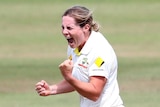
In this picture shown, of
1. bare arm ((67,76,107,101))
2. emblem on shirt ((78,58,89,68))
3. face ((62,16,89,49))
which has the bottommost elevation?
bare arm ((67,76,107,101))

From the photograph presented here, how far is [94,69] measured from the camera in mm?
6781

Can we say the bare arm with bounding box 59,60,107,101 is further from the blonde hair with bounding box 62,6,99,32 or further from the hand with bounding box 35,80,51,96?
the hand with bounding box 35,80,51,96

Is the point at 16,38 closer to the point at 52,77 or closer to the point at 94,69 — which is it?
the point at 52,77

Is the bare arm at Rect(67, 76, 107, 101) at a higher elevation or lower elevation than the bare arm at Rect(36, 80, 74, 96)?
higher

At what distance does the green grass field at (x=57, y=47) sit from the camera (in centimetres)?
1530

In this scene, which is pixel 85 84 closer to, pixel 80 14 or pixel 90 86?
pixel 90 86

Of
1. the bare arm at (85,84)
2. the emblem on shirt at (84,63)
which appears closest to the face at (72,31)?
the emblem on shirt at (84,63)

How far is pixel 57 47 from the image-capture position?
86.3ft

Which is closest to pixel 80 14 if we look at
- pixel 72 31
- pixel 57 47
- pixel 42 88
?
pixel 72 31

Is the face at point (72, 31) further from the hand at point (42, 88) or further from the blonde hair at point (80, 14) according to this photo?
the hand at point (42, 88)

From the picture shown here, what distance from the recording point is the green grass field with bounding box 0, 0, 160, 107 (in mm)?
15305

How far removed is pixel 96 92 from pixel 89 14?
2.37 feet

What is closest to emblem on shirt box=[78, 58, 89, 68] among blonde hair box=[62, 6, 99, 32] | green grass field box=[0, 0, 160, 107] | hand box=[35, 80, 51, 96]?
blonde hair box=[62, 6, 99, 32]

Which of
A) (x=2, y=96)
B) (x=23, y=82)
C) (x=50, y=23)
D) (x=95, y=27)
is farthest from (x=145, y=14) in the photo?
(x=95, y=27)
